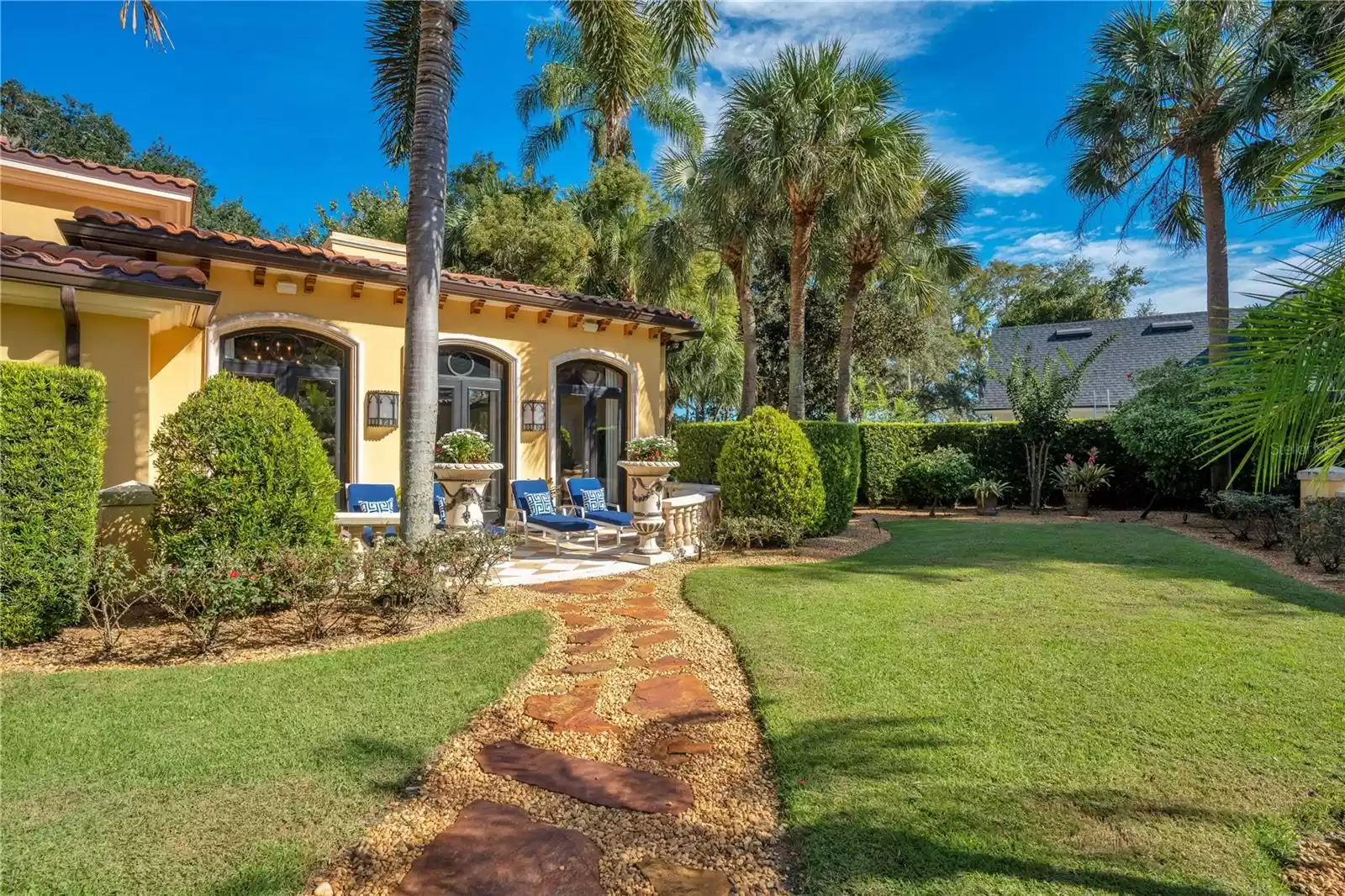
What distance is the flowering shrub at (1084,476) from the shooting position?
1490cm

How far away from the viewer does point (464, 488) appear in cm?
874

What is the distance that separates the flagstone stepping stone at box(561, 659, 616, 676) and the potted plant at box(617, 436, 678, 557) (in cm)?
391

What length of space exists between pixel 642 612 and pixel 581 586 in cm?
132

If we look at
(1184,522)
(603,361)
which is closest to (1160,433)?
(1184,522)

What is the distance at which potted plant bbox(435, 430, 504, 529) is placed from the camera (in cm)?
870

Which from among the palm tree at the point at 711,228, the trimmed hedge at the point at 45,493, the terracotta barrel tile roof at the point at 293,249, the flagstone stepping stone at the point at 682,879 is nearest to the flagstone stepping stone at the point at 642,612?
the flagstone stepping stone at the point at 682,879

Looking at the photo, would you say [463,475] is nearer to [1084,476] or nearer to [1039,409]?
[1039,409]

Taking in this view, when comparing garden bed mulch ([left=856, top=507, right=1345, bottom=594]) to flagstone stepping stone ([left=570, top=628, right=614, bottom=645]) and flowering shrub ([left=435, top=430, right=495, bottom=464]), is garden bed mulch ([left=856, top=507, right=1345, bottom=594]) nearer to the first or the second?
flagstone stepping stone ([left=570, top=628, right=614, bottom=645])

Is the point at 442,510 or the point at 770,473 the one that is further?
the point at 770,473

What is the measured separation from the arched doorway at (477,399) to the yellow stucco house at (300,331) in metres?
0.03

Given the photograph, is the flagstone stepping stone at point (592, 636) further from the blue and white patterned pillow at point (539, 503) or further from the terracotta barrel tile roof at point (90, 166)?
the terracotta barrel tile roof at point (90, 166)

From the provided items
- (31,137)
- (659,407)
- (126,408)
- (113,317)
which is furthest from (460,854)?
(31,137)

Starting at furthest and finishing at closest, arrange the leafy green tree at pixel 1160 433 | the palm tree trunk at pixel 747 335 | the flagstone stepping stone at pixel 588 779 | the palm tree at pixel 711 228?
the palm tree trunk at pixel 747 335
the leafy green tree at pixel 1160 433
the palm tree at pixel 711 228
the flagstone stepping stone at pixel 588 779

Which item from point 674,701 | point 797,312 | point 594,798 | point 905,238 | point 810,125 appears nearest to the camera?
point 594,798
